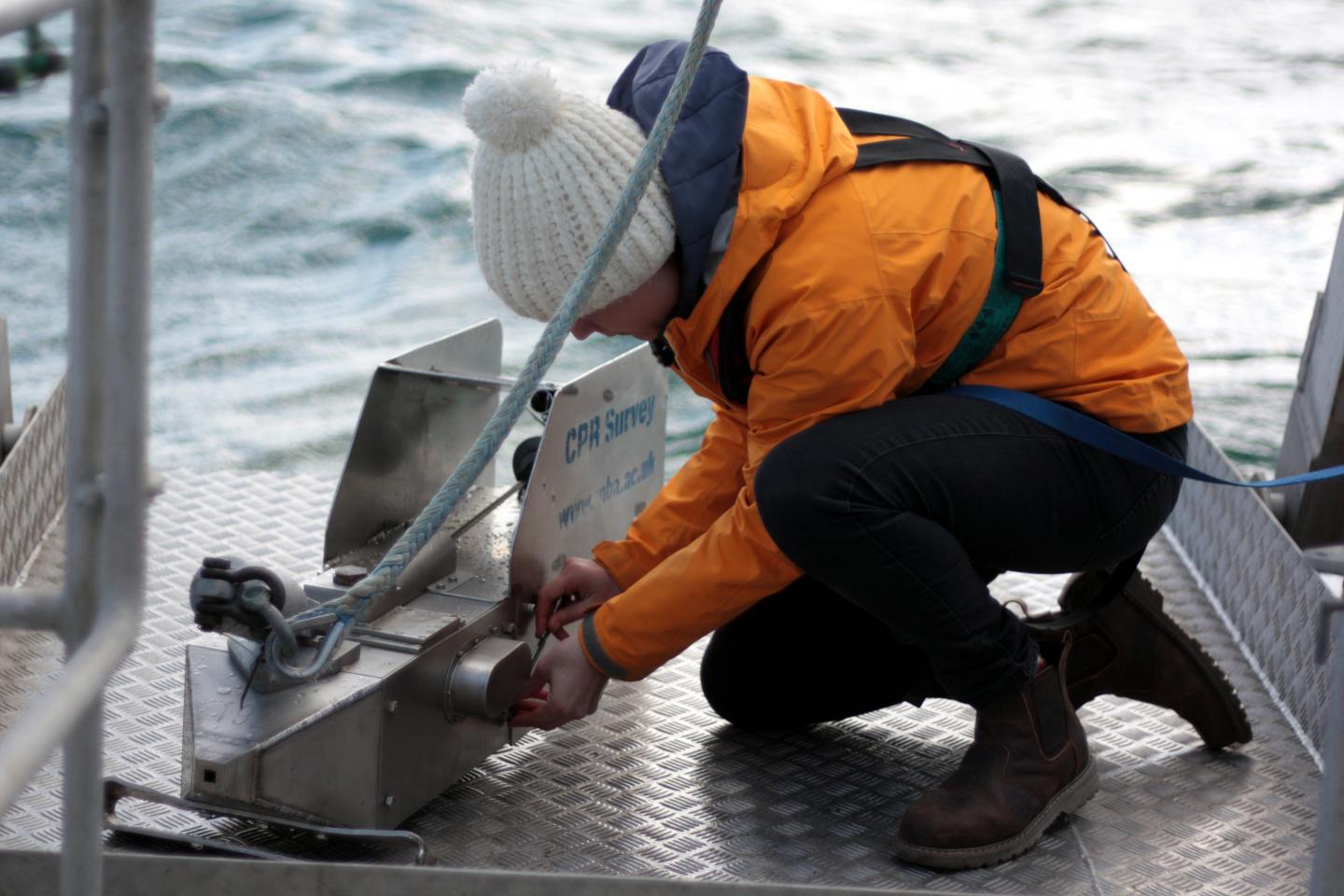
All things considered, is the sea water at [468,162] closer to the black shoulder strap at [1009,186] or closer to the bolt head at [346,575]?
the bolt head at [346,575]

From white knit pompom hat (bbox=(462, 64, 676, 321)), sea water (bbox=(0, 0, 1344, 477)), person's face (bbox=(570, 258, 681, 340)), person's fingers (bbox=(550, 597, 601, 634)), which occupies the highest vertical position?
white knit pompom hat (bbox=(462, 64, 676, 321))

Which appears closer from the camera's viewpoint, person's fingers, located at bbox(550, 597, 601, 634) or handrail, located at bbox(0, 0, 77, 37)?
handrail, located at bbox(0, 0, 77, 37)

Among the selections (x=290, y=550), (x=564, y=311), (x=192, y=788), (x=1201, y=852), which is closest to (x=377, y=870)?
(x=192, y=788)

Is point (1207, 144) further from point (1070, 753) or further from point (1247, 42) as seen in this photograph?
point (1070, 753)

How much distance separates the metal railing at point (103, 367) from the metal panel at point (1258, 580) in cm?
124

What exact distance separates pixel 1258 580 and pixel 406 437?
1.09 metres

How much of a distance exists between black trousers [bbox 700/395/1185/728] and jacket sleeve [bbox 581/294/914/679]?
0.04 metres

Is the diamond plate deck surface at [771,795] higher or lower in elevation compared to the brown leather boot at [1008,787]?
lower

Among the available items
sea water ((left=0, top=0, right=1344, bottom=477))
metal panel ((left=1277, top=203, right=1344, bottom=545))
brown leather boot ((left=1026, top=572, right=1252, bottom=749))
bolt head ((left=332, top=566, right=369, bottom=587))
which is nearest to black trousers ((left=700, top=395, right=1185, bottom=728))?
brown leather boot ((left=1026, top=572, right=1252, bottom=749))

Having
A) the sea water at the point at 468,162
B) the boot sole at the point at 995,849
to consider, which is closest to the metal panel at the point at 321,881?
the boot sole at the point at 995,849

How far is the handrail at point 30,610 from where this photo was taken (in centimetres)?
87

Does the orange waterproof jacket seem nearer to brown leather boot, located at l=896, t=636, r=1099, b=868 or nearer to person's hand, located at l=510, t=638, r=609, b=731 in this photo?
person's hand, located at l=510, t=638, r=609, b=731

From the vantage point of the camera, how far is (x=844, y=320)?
138 cm

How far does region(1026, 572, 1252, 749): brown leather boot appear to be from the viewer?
1695 millimetres
